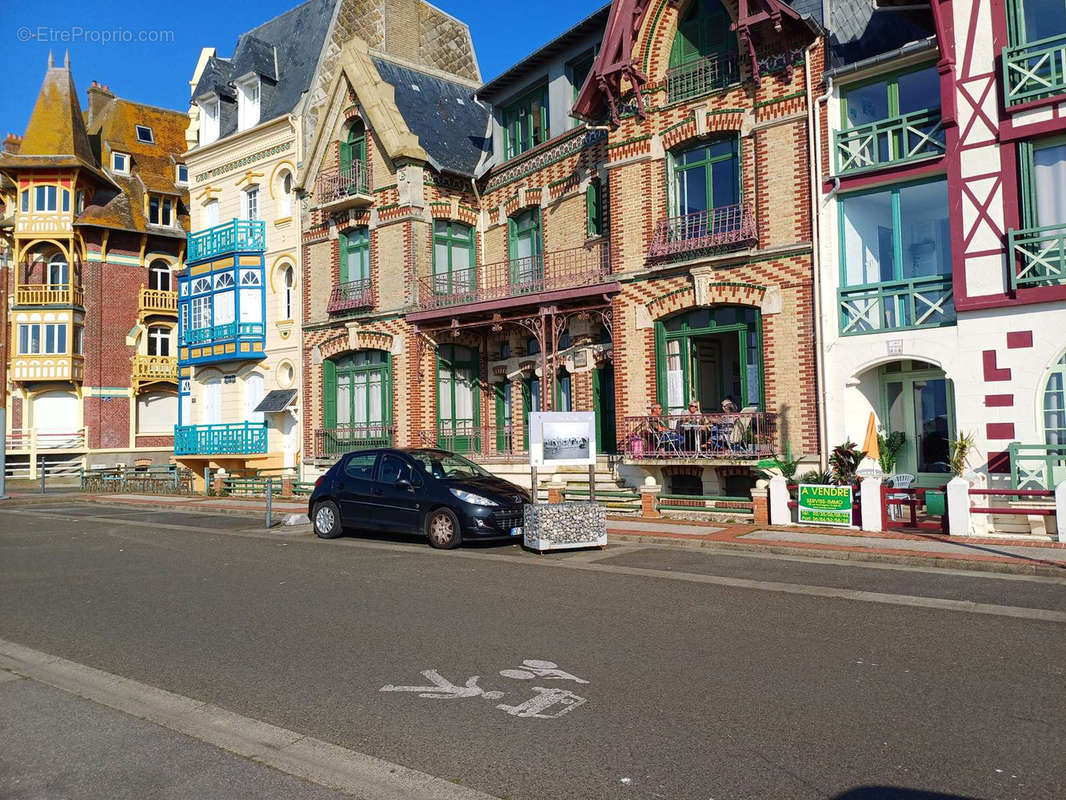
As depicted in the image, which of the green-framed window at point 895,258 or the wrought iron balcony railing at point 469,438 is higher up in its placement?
the green-framed window at point 895,258

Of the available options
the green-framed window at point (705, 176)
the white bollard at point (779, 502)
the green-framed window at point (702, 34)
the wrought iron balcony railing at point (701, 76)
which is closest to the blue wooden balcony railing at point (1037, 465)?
the white bollard at point (779, 502)

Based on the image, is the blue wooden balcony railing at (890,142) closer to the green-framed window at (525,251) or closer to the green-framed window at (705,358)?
the green-framed window at (705,358)

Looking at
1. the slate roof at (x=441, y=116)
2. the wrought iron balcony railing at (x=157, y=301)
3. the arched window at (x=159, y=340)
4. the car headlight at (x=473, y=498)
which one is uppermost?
the slate roof at (x=441, y=116)

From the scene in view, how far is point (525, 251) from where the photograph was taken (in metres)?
23.4

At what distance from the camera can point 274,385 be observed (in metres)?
28.6

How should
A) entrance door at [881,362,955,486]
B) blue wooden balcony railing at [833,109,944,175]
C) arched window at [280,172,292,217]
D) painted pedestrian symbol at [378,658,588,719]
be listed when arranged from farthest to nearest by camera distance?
arched window at [280,172,292,217]
entrance door at [881,362,955,486]
blue wooden balcony railing at [833,109,944,175]
painted pedestrian symbol at [378,658,588,719]

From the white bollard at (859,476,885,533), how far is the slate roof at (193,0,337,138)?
22075 mm

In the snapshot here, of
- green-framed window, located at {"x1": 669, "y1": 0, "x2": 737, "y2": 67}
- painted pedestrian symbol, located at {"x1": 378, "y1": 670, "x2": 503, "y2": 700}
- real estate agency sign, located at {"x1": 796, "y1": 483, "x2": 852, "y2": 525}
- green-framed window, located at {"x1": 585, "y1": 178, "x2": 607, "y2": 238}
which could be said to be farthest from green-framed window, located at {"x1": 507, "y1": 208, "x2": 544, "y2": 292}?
painted pedestrian symbol, located at {"x1": 378, "y1": 670, "x2": 503, "y2": 700}

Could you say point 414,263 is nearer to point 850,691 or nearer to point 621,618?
point 621,618

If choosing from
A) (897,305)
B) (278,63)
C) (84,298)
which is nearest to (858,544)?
(897,305)

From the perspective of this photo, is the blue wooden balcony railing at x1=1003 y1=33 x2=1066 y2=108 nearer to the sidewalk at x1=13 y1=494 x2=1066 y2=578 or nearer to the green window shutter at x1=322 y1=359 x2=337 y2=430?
the sidewalk at x1=13 y1=494 x2=1066 y2=578

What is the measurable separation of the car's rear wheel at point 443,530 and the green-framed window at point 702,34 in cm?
1120

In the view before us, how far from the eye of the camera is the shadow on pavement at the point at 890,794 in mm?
4254

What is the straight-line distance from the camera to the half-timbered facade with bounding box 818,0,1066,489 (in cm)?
1420
